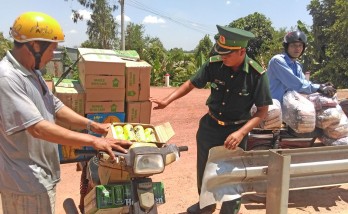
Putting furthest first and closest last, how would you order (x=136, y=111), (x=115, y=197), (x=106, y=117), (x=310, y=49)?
(x=310, y=49) < (x=136, y=111) < (x=106, y=117) < (x=115, y=197)

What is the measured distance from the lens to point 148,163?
6.87 feet

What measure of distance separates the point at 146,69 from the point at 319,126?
91.0 inches

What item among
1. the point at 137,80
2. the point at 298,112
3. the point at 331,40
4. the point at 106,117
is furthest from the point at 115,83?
the point at 331,40

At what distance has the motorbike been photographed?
2.08 metres

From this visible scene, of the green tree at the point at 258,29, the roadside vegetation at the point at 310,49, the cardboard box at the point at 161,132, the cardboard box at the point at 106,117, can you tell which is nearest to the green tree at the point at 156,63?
the roadside vegetation at the point at 310,49

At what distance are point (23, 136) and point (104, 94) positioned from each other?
1931mm

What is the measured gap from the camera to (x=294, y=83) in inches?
169

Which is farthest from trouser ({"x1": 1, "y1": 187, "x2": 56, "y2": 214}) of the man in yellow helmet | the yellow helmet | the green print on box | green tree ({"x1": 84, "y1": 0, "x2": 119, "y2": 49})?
green tree ({"x1": 84, "y1": 0, "x2": 119, "y2": 49})

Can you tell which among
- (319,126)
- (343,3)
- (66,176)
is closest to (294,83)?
(319,126)

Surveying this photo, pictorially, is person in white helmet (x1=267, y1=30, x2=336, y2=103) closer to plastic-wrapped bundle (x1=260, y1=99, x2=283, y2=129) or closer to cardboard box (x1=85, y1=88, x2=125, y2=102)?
plastic-wrapped bundle (x1=260, y1=99, x2=283, y2=129)

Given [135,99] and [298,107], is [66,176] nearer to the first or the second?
[135,99]

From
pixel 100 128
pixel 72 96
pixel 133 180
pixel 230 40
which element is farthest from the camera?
pixel 72 96

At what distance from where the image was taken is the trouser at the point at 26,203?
2.18 m

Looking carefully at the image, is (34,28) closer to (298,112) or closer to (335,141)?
(298,112)
